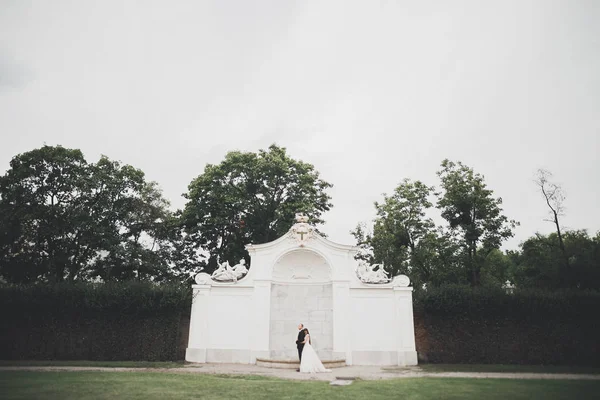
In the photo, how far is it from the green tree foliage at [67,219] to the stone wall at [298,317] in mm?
13066

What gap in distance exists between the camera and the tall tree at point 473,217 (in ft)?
86.3

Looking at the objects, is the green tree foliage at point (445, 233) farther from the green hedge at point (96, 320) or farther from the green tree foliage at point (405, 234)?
the green hedge at point (96, 320)

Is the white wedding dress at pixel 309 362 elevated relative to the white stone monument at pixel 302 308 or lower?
lower

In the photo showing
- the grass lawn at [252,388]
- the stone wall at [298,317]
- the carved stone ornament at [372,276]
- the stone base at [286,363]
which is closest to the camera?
the grass lawn at [252,388]

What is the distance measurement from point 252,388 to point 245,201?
18386mm

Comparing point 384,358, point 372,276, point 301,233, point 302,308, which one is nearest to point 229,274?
point 302,308

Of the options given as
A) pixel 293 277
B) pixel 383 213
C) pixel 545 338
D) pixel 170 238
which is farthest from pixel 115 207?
pixel 545 338

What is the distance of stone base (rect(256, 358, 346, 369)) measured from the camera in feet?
51.6

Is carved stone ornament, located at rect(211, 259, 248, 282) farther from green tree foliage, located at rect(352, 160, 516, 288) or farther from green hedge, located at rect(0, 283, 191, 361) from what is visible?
green tree foliage, located at rect(352, 160, 516, 288)

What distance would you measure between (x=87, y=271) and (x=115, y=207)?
17.5 ft

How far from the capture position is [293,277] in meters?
19.0

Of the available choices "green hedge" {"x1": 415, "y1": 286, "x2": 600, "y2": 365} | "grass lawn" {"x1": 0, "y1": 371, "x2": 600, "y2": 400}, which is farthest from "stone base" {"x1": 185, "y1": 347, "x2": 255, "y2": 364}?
"green hedge" {"x1": 415, "y1": 286, "x2": 600, "y2": 365}

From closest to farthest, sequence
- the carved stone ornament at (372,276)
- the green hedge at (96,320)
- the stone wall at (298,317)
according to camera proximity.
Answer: the green hedge at (96,320) → the stone wall at (298,317) → the carved stone ornament at (372,276)

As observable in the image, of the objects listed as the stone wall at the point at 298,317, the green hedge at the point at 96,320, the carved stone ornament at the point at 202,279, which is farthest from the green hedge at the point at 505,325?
the green hedge at the point at 96,320
